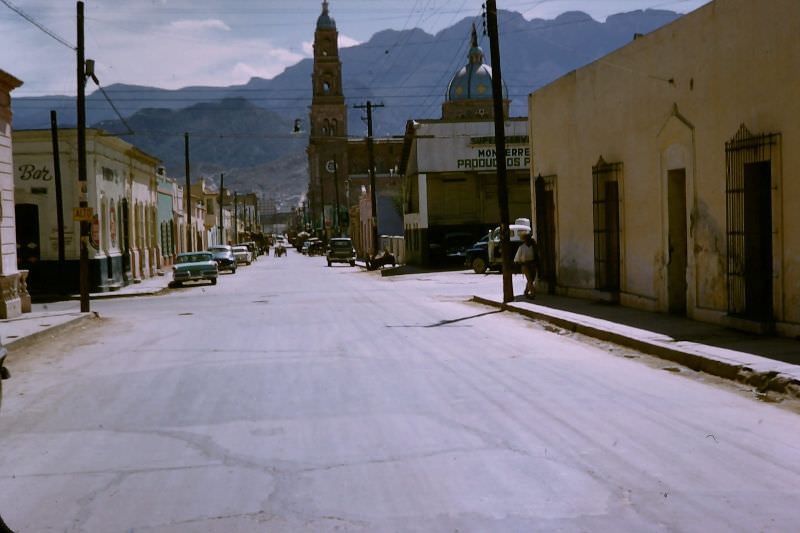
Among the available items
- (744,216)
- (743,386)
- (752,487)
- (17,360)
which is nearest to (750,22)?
(744,216)

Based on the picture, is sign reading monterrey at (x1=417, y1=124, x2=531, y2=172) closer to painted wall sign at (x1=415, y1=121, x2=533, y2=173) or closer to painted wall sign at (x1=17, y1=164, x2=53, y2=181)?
painted wall sign at (x1=415, y1=121, x2=533, y2=173)

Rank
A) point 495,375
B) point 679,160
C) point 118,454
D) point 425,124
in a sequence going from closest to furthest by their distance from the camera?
point 118,454 → point 495,375 → point 679,160 → point 425,124

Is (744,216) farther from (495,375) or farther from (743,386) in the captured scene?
(495,375)

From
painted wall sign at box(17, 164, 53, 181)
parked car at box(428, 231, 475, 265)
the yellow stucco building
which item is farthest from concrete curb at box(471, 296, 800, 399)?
parked car at box(428, 231, 475, 265)

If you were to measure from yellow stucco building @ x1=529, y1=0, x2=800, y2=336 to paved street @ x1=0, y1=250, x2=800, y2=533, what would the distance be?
8.29 ft

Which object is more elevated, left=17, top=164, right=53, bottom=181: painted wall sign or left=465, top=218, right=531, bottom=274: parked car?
left=17, top=164, right=53, bottom=181: painted wall sign

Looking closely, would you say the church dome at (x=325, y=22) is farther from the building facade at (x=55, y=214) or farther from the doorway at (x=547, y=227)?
the doorway at (x=547, y=227)

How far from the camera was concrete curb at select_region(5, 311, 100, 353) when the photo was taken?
15.8m

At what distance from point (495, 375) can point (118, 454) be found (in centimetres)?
489

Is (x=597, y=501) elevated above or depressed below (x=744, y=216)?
below

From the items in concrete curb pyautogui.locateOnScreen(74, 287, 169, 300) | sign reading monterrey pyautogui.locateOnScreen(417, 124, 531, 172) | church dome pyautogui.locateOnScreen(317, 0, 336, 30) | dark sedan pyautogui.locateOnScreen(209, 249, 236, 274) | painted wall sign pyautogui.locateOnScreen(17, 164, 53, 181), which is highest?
church dome pyautogui.locateOnScreen(317, 0, 336, 30)

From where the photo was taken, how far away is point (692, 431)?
25.4 feet

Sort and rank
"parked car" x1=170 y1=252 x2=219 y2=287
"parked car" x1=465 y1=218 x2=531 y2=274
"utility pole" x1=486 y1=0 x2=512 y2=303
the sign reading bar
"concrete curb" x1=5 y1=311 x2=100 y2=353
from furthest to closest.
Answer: "parked car" x1=170 y1=252 x2=219 y2=287 < "parked car" x1=465 y1=218 x2=531 y2=274 < the sign reading bar < "utility pole" x1=486 y1=0 x2=512 y2=303 < "concrete curb" x1=5 y1=311 x2=100 y2=353

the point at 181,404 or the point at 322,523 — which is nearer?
the point at 322,523
